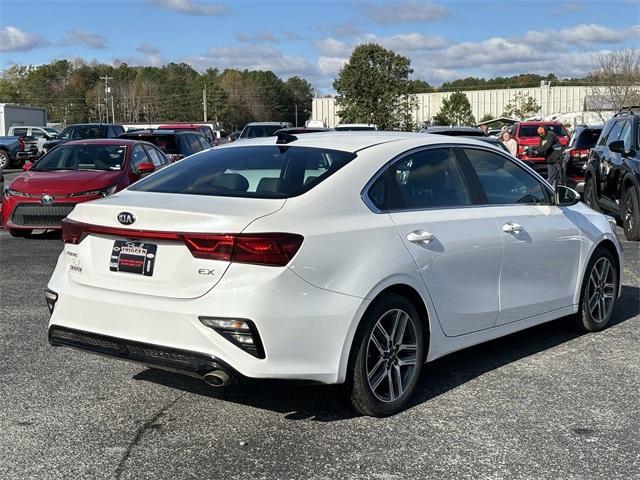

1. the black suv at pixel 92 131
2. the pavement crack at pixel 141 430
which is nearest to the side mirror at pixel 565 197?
the pavement crack at pixel 141 430

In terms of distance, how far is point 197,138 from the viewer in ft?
62.3

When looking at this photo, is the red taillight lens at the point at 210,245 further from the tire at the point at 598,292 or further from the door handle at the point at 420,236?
the tire at the point at 598,292

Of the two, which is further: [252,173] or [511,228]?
[511,228]

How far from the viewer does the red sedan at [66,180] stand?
1119 centimetres

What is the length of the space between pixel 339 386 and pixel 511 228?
72.4 inches

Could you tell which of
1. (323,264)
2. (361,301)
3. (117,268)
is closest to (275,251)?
(323,264)

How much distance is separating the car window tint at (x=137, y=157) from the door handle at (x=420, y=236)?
8.30 m

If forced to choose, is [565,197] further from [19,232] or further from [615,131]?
[19,232]

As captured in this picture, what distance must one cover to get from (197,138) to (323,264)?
607 inches

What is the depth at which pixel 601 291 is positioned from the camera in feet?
21.4

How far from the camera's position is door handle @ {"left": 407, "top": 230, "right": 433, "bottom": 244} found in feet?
15.1

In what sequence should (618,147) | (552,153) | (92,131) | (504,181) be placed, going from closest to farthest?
(504,181), (618,147), (552,153), (92,131)

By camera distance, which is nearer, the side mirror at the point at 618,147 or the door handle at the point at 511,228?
the door handle at the point at 511,228

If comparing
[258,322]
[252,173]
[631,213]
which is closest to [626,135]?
[631,213]
